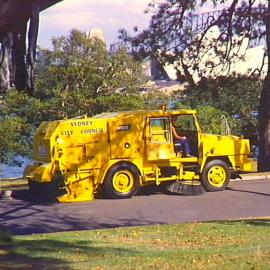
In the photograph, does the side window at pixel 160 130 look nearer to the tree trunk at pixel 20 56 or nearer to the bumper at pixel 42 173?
the bumper at pixel 42 173

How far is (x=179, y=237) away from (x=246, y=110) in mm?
23824

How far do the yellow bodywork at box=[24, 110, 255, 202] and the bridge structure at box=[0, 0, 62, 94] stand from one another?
12.3 metres

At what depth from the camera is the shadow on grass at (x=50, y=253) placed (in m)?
7.63

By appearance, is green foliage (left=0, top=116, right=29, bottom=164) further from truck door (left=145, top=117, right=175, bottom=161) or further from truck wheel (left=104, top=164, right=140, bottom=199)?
truck door (left=145, top=117, right=175, bottom=161)

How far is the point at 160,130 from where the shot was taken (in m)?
17.6

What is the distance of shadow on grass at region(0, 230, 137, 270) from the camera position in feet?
25.0

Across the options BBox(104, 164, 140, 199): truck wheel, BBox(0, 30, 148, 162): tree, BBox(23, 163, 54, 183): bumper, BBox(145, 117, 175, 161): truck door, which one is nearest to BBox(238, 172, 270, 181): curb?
BBox(145, 117, 175, 161): truck door

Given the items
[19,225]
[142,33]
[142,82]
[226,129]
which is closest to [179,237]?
[19,225]

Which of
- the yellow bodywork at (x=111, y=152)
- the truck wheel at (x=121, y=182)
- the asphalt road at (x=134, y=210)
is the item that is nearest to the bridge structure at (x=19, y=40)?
the asphalt road at (x=134, y=210)

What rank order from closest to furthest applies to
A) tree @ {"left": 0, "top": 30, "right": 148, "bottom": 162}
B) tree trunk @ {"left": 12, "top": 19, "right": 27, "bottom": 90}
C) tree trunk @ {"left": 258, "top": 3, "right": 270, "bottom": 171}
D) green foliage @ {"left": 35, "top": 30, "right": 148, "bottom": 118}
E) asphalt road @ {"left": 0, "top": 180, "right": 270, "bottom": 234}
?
tree trunk @ {"left": 12, "top": 19, "right": 27, "bottom": 90}, asphalt road @ {"left": 0, "top": 180, "right": 270, "bottom": 234}, tree trunk @ {"left": 258, "top": 3, "right": 270, "bottom": 171}, tree @ {"left": 0, "top": 30, "right": 148, "bottom": 162}, green foliage @ {"left": 35, "top": 30, "right": 148, "bottom": 118}

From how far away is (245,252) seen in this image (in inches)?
318

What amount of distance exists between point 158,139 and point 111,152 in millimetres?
1240

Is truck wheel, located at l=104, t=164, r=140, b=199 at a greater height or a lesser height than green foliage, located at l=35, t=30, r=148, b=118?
lesser

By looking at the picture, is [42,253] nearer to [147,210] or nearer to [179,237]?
[179,237]
